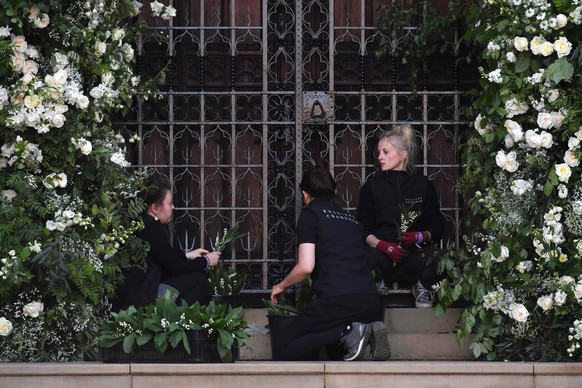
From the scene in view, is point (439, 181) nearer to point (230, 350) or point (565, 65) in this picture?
point (565, 65)

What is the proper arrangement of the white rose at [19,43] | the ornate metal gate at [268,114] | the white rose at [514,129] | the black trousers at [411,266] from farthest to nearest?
1. the ornate metal gate at [268,114]
2. the black trousers at [411,266]
3. the white rose at [514,129]
4. the white rose at [19,43]

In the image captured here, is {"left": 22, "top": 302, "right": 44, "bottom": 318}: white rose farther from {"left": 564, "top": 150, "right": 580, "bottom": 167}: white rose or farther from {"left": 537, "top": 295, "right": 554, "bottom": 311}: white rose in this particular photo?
{"left": 564, "top": 150, "right": 580, "bottom": 167}: white rose

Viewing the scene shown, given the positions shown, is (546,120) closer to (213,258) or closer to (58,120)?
(213,258)

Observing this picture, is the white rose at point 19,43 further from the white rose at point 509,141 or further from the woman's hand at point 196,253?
the white rose at point 509,141

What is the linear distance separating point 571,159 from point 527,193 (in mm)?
401

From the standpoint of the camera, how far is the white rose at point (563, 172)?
326 inches

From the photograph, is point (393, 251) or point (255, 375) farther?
point (393, 251)

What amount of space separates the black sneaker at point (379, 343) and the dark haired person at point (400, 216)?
964 millimetres

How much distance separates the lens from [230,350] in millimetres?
7680

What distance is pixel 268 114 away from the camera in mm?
9938

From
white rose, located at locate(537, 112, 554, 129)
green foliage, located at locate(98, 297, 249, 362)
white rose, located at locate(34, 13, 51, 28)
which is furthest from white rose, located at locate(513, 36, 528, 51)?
white rose, located at locate(34, 13, 51, 28)

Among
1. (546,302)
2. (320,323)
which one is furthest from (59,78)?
Result: (546,302)

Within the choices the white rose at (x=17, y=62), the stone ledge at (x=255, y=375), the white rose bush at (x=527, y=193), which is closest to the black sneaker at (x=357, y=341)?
the stone ledge at (x=255, y=375)

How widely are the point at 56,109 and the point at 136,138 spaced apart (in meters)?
0.80
